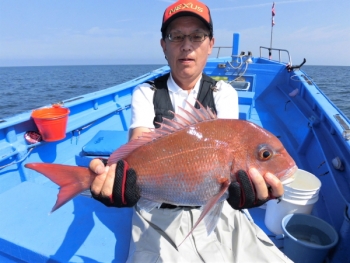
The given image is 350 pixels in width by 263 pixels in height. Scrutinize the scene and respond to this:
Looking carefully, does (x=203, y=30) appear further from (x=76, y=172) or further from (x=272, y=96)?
(x=272, y=96)

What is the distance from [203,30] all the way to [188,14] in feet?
0.64

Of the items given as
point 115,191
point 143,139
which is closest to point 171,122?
point 143,139

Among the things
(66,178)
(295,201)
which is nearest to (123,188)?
(66,178)

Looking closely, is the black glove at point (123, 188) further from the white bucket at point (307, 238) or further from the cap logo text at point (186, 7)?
the white bucket at point (307, 238)

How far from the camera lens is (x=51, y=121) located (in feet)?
10.8

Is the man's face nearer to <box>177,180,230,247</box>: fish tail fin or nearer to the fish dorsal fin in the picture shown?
the fish dorsal fin

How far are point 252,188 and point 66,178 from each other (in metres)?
1.21

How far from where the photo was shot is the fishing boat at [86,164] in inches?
78.9

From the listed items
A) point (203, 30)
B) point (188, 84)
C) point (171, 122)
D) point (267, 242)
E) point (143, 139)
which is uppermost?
point (203, 30)

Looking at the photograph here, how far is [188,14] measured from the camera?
220 cm

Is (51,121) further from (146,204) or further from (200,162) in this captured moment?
(200,162)

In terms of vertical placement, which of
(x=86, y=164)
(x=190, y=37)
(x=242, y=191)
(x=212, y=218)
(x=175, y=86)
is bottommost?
(x=86, y=164)

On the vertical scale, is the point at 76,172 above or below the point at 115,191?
above

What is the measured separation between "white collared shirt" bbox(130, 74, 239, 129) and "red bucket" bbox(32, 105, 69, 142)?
1.47m
